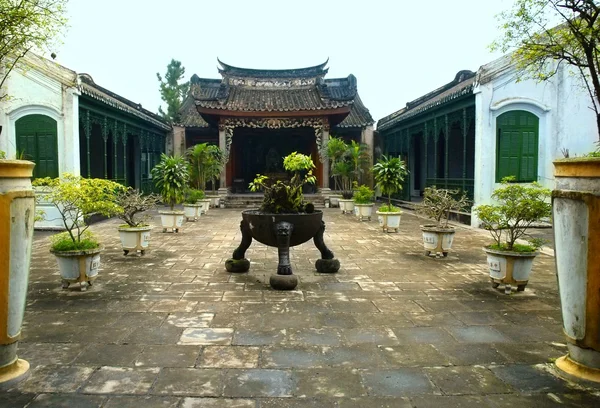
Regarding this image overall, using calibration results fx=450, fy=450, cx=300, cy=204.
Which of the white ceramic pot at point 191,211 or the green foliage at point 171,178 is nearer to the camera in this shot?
the green foliage at point 171,178

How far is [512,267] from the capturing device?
5.02 meters

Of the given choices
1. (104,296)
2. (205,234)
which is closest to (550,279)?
(104,296)

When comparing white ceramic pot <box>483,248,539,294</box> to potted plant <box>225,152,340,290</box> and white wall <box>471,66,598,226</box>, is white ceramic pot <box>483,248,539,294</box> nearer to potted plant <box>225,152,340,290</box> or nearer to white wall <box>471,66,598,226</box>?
potted plant <box>225,152,340,290</box>

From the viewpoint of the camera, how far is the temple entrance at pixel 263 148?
20.4 m

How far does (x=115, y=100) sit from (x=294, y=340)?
1419 cm

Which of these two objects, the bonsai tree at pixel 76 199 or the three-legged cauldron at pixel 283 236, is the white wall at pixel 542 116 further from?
the bonsai tree at pixel 76 199

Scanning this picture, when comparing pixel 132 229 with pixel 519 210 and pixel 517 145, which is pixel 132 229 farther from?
pixel 517 145

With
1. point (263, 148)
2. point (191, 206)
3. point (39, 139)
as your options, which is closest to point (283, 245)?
point (191, 206)

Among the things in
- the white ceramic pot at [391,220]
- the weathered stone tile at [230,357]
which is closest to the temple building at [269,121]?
the white ceramic pot at [391,220]

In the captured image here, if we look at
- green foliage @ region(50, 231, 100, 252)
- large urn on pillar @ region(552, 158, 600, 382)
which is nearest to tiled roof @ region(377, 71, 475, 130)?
large urn on pillar @ region(552, 158, 600, 382)

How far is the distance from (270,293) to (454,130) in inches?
552

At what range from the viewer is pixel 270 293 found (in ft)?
16.7

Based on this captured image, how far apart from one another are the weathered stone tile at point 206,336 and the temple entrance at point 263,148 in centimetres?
1653

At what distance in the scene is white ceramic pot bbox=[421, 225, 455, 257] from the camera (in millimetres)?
7234
